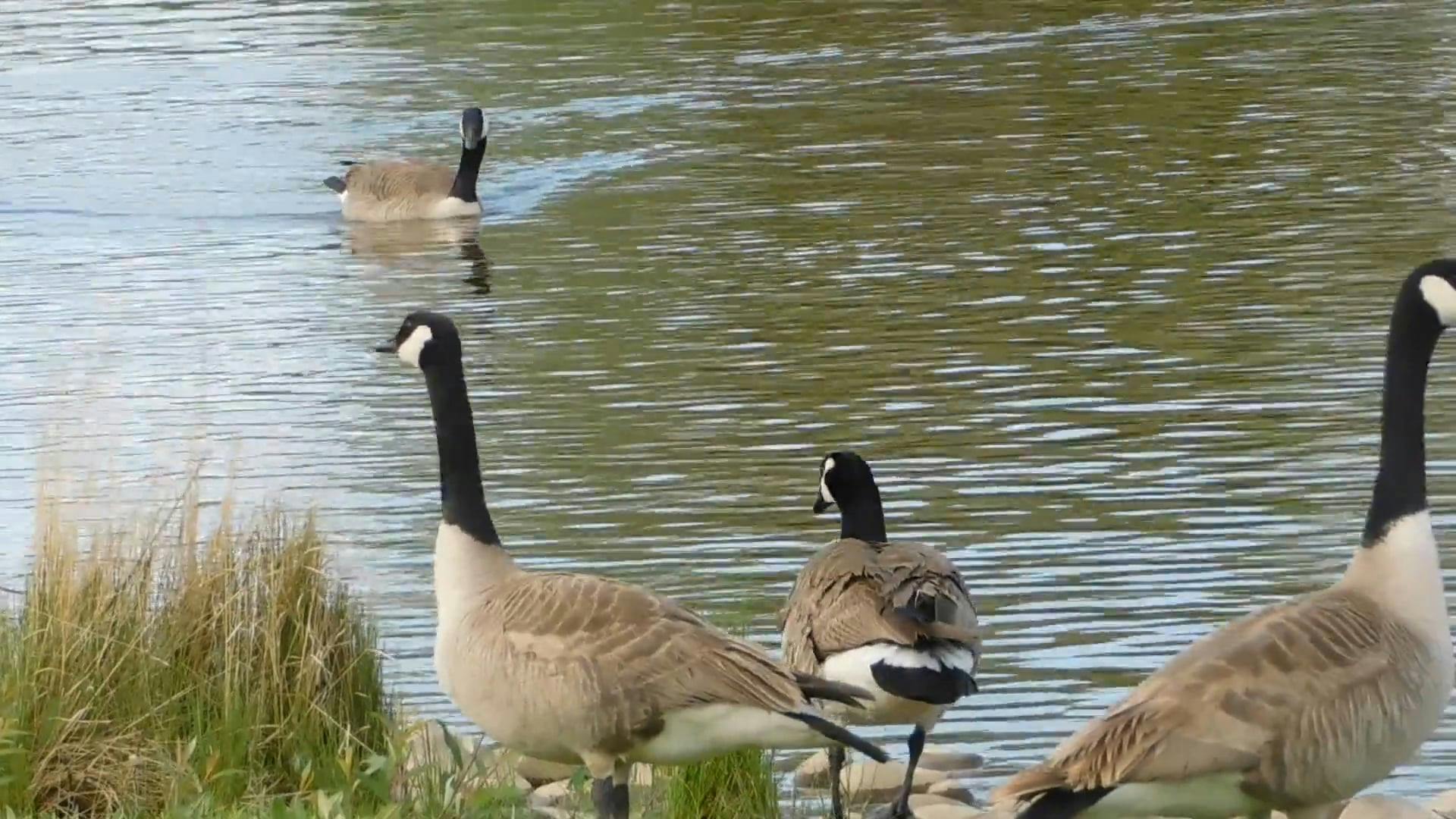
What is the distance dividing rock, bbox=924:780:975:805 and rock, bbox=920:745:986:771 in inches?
9.1

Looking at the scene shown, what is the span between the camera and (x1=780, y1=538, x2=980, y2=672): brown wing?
8281mm

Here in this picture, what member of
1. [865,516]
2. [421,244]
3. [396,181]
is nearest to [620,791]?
[865,516]

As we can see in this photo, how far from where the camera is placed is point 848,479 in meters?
10.1

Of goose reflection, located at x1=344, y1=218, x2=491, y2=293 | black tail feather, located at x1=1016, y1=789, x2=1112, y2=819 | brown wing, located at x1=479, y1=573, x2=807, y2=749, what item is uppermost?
brown wing, located at x1=479, y1=573, x2=807, y2=749

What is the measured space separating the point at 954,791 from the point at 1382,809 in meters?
1.64

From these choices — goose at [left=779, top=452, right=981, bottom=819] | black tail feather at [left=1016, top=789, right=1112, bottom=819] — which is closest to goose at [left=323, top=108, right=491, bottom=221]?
goose at [left=779, top=452, right=981, bottom=819]

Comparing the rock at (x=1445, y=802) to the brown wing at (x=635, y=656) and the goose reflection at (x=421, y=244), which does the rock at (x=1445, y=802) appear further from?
the goose reflection at (x=421, y=244)

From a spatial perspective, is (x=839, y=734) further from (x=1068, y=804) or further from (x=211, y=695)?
(x=211, y=695)

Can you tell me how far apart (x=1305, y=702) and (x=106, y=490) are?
25.8 ft

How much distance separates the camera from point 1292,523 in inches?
484

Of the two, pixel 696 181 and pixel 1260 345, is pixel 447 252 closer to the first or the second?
pixel 696 181

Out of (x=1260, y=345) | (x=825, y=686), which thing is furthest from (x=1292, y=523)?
(x=825, y=686)

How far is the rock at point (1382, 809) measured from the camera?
827 cm

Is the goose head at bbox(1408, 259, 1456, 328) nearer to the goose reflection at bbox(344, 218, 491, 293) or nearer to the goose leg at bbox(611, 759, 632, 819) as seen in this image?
the goose leg at bbox(611, 759, 632, 819)
